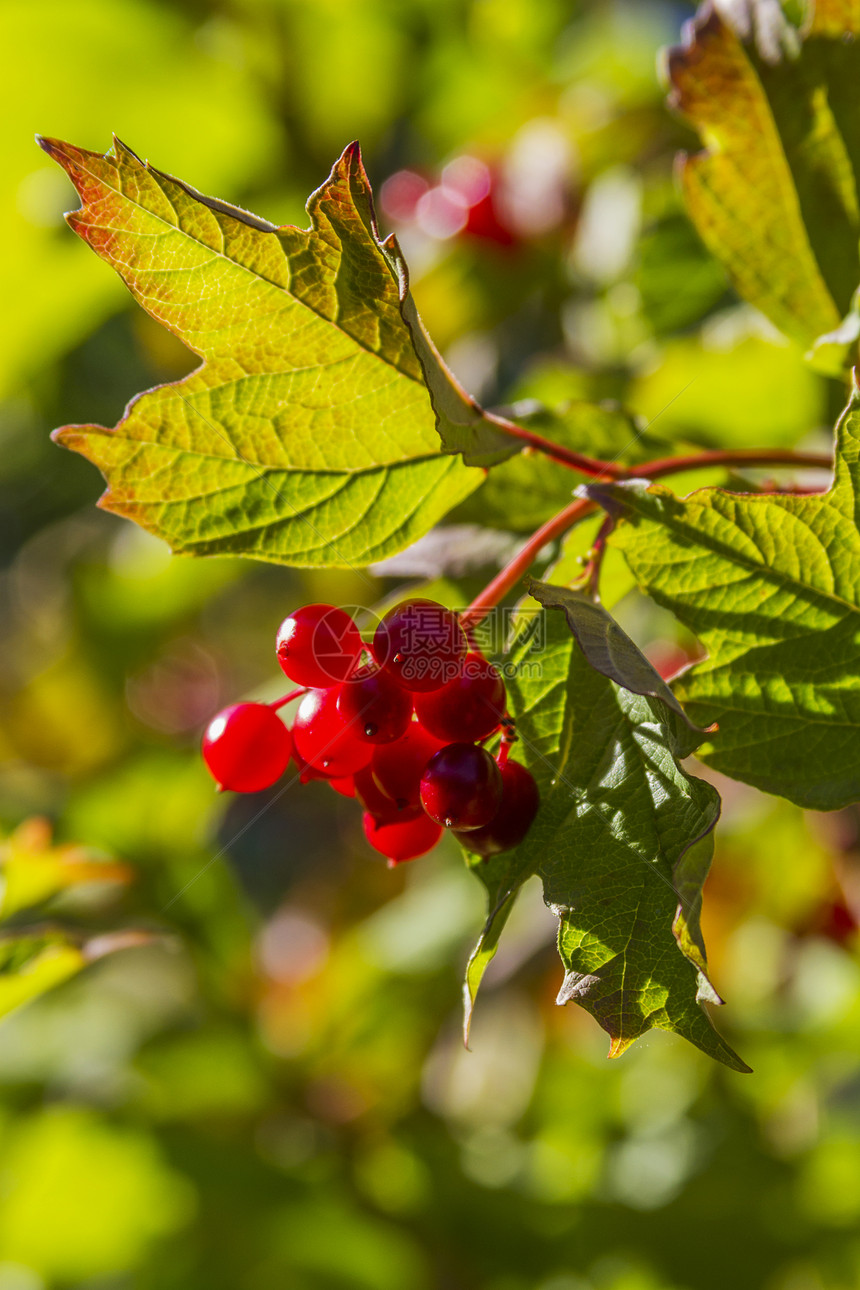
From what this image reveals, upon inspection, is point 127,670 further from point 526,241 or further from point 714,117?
point 714,117

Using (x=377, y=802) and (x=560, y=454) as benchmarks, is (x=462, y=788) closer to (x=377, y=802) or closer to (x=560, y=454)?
(x=377, y=802)

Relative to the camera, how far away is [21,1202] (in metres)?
2.20

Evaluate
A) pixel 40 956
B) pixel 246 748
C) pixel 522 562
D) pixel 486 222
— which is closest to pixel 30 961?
pixel 40 956

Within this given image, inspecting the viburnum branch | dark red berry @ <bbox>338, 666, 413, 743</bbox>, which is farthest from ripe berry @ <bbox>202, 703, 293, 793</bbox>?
the viburnum branch

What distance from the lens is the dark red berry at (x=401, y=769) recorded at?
2.64 ft

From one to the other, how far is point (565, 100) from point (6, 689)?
2.94 metres

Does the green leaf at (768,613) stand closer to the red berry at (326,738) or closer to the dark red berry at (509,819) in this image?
the dark red berry at (509,819)

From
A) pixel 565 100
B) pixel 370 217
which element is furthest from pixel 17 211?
pixel 370 217

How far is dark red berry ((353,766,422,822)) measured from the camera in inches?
32.7

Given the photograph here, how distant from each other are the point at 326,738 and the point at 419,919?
156cm

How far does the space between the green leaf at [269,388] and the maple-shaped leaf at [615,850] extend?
6.8 inches

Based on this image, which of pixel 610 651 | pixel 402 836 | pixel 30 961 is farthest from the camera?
pixel 30 961

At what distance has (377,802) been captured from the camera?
0.83 metres

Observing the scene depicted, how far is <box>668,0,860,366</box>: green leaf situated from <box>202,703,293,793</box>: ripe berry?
67cm
